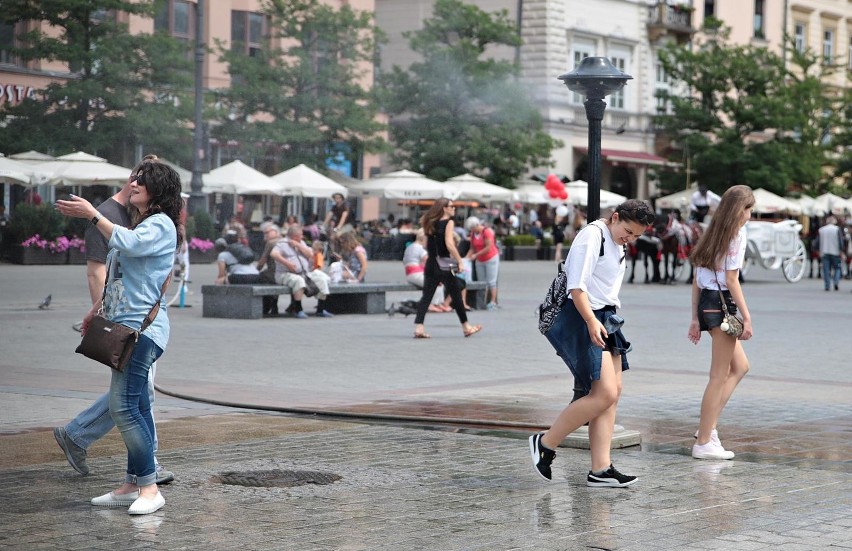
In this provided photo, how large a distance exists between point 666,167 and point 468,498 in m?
49.7

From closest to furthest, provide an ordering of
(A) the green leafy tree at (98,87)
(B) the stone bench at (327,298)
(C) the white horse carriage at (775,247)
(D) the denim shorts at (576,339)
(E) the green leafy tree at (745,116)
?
(D) the denim shorts at (576,339) < (B) the stone bench at (327,298) < (C) the white horse carriage at (775,247) < (A) the green leafy tree at (98,87) < (E) the green leafy tree at (745,116)

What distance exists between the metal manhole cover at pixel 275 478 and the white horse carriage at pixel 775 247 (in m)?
25.2

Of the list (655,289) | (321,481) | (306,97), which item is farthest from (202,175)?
(321,481)

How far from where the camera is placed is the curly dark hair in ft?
21.7

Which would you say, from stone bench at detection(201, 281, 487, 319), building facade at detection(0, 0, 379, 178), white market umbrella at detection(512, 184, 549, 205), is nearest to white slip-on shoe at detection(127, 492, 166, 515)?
stone bench at detection(201, 281, 487, 319)

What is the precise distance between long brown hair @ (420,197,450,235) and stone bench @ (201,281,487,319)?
3017 millimetres

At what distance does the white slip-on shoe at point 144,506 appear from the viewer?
6.30 meters

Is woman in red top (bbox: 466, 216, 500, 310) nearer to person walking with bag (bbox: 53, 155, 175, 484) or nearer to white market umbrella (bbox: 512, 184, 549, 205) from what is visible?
person walking with bag (bbox: 53, 155, 175, 484)

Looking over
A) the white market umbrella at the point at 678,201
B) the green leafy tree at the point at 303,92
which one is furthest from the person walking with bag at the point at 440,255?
the white market umbrella at the point at 678,201

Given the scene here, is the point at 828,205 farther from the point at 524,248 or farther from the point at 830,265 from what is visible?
the point at 830,265

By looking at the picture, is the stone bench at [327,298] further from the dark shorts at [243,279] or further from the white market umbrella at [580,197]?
the white market umbrella at [580,197]

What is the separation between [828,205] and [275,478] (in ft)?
154

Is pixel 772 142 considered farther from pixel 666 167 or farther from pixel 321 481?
pixel 321 481

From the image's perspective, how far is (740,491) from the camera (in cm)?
711
